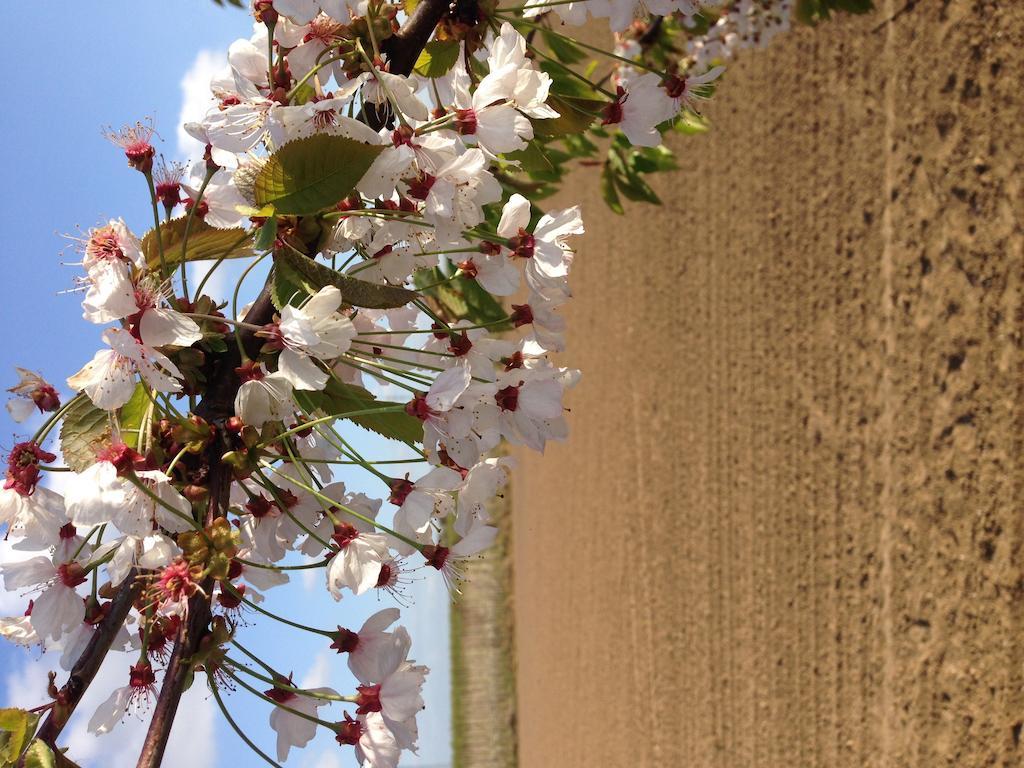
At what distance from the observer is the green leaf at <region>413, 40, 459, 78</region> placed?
0.53 m

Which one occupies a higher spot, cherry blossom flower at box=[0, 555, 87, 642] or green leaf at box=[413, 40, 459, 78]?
green leaf at box=[413, 40, 459, 78]

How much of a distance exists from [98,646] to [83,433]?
11cm

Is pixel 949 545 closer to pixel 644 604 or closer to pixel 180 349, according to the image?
pixel 644 604

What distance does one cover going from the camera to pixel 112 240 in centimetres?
45

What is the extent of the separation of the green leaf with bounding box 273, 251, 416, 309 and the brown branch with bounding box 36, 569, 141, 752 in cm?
18

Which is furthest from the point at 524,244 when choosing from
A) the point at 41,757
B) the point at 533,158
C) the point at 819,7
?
the point at 819,7

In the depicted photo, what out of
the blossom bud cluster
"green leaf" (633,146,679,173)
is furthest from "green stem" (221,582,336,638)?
"green leaf" (633,146,679,173)

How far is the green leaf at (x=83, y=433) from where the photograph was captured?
0.47 m

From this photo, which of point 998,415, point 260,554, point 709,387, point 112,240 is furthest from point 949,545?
point 112,240

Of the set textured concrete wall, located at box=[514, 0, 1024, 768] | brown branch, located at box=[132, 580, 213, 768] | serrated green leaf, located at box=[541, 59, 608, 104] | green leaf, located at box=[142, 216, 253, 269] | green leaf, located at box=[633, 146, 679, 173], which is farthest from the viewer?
textured concrete wall, located at box=[514, 0, 1024, 768]

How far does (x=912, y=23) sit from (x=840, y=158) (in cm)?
28

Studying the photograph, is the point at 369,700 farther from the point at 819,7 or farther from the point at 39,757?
the point at 819,7

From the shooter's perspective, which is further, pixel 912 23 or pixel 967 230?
pixel 912 23

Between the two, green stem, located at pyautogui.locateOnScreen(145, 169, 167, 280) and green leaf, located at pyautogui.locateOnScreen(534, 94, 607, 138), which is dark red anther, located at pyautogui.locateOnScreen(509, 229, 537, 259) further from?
green stem, located at pyautogui.locateOnScreen(145, 169, 167, 280)
